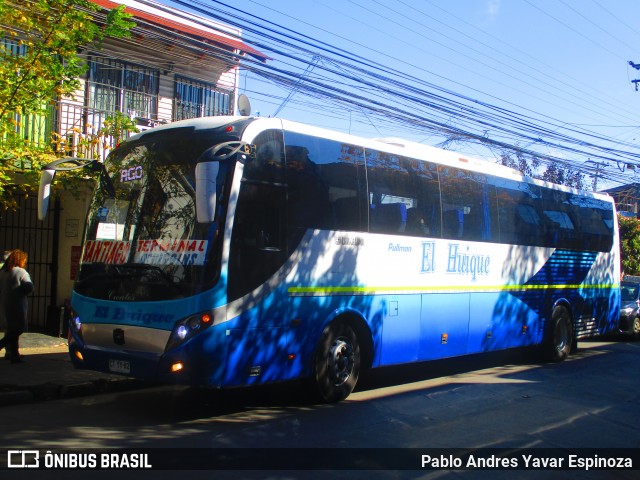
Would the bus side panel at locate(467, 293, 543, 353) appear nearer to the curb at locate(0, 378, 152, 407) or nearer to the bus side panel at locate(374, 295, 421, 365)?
the bus side panel at locate(374, 295, 421, 365)

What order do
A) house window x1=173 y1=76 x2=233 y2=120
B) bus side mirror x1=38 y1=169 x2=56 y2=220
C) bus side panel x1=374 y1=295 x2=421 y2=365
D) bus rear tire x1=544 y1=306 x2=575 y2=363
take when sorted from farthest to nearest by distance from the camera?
house window x1=173 y1=76 x2=233 y2=120 → bus rear tire x1=544 y1=306 x2=575 y2=363 → bus side panel x1=374 y1=295 x2=421 y2=365 → bus side mirror x1=38 y1=169 x2=56 y2=220

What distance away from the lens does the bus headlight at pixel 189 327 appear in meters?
7.04

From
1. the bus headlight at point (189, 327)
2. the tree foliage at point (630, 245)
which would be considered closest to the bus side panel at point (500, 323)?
the bus headlight at point (189, 327)

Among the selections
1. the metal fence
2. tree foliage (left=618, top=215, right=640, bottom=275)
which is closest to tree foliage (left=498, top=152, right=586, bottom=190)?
tree foliage (left=618, top=215, right=640, bottom=275)

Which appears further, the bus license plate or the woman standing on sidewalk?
the woman standing on sidewalk

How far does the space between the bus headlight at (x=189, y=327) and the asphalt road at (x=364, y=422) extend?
98 centimetres

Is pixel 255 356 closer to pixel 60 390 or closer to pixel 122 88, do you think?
pixel 60 390

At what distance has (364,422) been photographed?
7680 millimetres

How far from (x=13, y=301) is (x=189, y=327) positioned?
4627 millimetres

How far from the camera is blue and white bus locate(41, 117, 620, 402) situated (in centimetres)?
718

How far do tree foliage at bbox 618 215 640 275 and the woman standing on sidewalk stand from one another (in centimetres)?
2421

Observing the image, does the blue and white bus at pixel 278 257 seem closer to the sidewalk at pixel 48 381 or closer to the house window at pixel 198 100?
the sidewalk at pixel 48 381

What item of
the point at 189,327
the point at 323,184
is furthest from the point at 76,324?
the point at 323,184

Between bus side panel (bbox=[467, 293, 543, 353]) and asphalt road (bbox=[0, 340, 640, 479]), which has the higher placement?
bus side panel (bbox=[467, 293, 543, 353])
